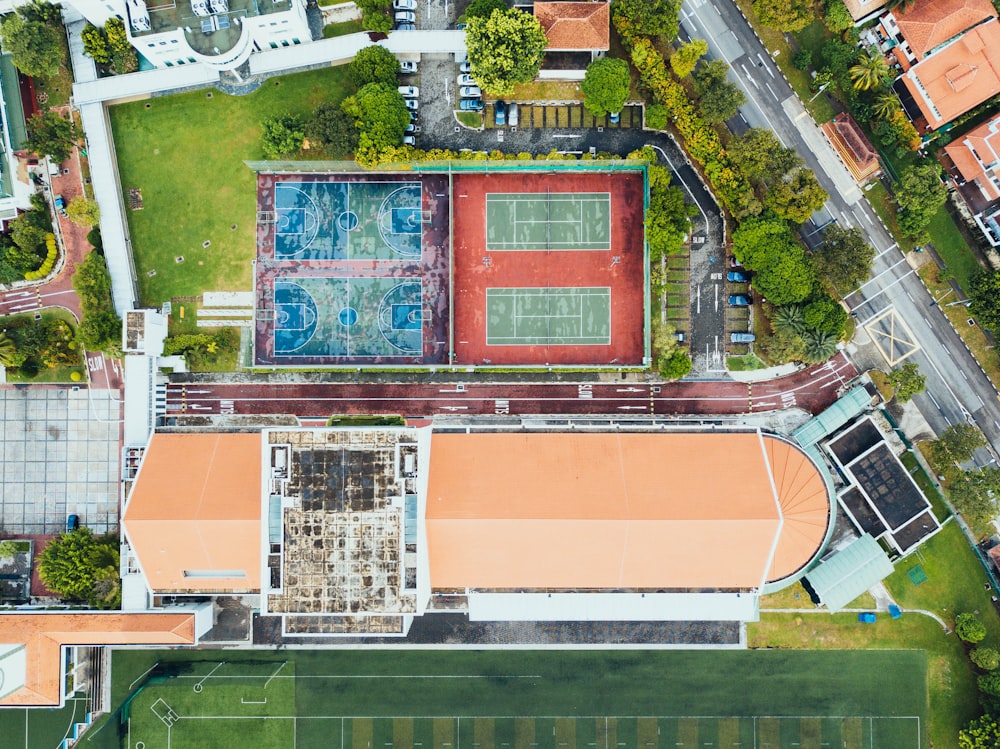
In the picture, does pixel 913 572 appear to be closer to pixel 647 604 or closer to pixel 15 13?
pixel 647 604

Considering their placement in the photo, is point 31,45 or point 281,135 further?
point 281,135

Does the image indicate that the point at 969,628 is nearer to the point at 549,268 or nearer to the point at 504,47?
the point at 549,268

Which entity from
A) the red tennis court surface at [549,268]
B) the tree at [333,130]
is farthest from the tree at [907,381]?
the tree at [333,130]

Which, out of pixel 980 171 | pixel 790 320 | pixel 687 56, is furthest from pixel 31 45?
pixel 980 171

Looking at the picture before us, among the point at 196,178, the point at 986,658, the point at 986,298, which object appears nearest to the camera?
the point at 986,298

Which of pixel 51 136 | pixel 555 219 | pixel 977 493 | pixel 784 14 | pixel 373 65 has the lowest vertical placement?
pixel 977 493

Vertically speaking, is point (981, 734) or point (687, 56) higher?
point (687, 56)

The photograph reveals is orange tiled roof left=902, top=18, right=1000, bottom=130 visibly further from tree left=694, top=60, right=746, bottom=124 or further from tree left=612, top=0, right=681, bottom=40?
tree left=612, top=0, right=681, bottom=40

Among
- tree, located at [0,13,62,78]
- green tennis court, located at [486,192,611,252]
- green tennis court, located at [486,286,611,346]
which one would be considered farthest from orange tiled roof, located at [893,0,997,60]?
tree, located at [0,13,62,78]
